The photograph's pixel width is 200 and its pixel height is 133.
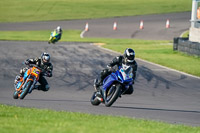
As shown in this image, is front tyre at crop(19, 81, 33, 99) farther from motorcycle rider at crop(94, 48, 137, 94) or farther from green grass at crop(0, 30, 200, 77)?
green grass at crop(0, 30, 200, 77)

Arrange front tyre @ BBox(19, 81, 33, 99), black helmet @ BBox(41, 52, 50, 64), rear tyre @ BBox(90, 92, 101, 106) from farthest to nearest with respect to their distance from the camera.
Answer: black helmet @ BBox(41, 52, 50, 64)
front tyre @ BBox(19, 81, 33, 99)
rear tyre @ BBox(90, 92, 101, 106)

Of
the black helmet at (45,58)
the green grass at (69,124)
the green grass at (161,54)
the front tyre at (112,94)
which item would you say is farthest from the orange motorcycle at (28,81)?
the green grass at (161,54)

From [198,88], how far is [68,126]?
9.17 m

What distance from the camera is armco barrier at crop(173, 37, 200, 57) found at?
2458cm

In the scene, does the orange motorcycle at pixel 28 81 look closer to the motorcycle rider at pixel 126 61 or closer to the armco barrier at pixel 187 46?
the motorcycle rider at pixel 126 61

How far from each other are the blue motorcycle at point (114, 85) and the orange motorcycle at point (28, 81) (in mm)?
1872

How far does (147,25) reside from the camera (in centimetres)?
4466

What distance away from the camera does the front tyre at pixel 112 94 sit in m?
12.3

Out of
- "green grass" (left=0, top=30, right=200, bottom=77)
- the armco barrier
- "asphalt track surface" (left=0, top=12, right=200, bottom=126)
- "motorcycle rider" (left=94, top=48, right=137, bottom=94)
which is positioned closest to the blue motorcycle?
"motorcycle rider" (left=94, top=48, right=137, bottom=94)

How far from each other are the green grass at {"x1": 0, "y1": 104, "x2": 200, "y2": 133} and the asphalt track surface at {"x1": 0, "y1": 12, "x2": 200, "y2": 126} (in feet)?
5.34

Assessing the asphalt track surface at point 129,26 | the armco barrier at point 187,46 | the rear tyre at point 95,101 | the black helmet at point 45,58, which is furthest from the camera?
the asphalt track surface at point 129,26

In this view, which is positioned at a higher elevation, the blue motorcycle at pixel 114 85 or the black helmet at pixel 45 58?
the black helmet at pixel 45 58

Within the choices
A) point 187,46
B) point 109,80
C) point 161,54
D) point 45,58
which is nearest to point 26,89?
point 45,58

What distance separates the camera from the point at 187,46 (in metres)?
25.7
